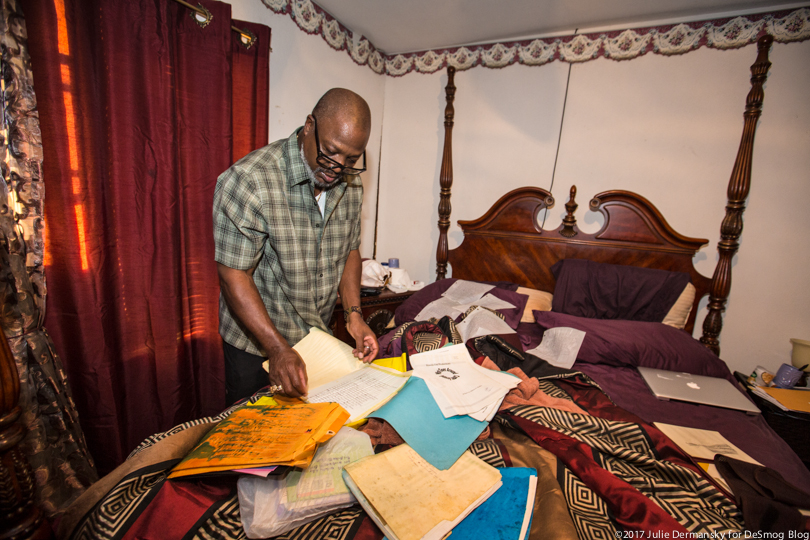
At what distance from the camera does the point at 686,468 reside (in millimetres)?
808

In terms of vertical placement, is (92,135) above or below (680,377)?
above

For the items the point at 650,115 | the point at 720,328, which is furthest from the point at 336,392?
the point at 650,115

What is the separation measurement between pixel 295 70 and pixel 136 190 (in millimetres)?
1315

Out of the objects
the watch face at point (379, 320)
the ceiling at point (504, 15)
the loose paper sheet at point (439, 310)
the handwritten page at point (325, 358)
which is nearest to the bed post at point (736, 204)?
the ceiling at point (504, 15)

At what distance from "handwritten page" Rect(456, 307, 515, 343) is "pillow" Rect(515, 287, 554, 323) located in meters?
0.31

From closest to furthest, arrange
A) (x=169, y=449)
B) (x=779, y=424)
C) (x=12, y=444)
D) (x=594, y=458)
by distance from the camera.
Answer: (x=12, y=444) → (x=169, y=449) → (x=594, y=458) → (x=779, y=424)

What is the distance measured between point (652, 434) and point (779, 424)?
1.42 metres

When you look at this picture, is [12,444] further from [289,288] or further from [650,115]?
[650,115]

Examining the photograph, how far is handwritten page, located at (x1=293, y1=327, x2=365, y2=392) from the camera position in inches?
41.9

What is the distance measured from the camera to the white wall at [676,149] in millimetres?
2059

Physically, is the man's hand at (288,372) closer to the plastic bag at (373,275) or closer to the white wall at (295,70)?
the plastic bag at (373,275)

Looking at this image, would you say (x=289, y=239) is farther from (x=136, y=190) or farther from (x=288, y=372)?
(x=136, y=190)

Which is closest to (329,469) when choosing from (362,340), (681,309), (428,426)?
(428,426)

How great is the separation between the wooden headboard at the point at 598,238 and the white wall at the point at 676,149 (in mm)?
112
